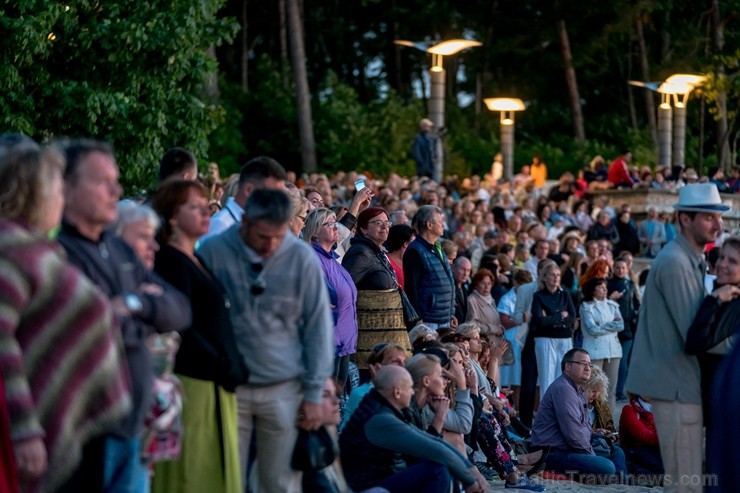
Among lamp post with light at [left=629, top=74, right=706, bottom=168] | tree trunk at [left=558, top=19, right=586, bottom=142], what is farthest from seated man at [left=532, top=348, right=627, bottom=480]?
tree trunk at [left=558, top=19, right=586, bottom=142]

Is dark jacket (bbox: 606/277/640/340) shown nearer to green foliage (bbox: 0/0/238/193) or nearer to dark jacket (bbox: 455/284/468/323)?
dark jacket (bbox: 455/284/468/323)

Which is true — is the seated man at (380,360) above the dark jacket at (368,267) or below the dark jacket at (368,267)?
below

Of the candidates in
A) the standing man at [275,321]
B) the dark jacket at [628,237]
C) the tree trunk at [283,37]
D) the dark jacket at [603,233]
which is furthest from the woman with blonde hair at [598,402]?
the tree trunk at [283,37]

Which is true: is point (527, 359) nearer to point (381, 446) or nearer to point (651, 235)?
point (381, 446)

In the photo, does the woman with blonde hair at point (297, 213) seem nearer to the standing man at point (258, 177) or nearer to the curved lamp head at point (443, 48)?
the standing man at point (258, 177)

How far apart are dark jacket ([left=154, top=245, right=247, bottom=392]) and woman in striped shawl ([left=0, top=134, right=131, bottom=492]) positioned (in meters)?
1.09

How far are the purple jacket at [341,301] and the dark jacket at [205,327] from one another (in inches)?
154

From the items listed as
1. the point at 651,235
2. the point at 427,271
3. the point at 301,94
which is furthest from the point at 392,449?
the point at 301,94

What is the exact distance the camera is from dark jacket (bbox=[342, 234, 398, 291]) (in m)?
11.9

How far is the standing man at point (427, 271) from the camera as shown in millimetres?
13047

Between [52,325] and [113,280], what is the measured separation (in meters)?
0.44

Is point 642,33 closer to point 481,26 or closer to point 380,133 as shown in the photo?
point 481,26

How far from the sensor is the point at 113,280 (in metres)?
6.16

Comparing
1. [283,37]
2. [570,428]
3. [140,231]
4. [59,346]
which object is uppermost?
[283,37]
